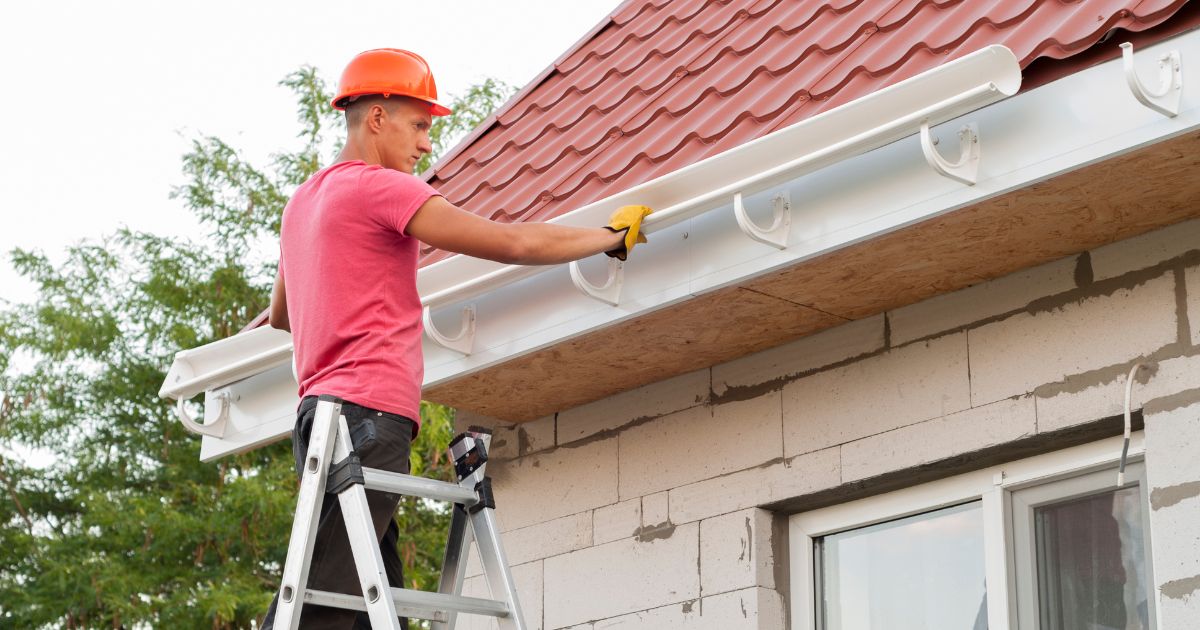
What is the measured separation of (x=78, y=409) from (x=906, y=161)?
15.8 metres

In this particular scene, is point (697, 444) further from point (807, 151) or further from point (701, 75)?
point (807, 151)

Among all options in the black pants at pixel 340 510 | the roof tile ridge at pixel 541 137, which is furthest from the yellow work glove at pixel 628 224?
the roof tile ridge at pixel 541 137

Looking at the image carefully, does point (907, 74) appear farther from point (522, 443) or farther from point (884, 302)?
point (522, 443)

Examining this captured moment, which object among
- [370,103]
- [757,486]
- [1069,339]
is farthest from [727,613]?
[370,103]

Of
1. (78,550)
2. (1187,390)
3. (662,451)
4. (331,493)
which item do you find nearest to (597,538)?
(662,451)

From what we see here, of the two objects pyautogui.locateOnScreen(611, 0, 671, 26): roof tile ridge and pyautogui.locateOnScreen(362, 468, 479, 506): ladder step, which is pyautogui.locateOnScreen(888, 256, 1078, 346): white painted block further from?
pyautogui.locateOnScreen(611, 0, 671, 26): roof tile ridge

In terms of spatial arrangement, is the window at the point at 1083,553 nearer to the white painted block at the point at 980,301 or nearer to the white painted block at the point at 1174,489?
the white painted block at the point at 1174,489

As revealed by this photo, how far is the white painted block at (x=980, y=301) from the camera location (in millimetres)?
4312

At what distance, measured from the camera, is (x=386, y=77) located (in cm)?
402

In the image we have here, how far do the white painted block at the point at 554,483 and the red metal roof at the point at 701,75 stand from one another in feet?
2.77

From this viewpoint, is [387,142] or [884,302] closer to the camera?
[387,142]

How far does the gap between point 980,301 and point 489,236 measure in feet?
5.12

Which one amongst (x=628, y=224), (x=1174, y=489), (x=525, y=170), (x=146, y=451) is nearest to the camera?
(x=1174, y=489)

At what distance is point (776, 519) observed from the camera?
4871mm
